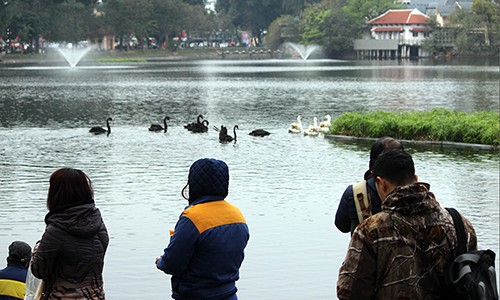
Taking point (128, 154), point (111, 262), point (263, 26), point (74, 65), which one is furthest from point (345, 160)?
point (263, 26)

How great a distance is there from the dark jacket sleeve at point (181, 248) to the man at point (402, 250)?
3.72 feet

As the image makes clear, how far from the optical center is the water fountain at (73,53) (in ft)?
419

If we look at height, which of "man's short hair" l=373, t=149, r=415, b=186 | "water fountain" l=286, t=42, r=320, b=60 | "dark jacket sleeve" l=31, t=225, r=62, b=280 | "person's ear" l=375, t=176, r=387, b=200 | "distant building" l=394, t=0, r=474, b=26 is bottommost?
"water fountain" l=286, t=42, r=320, b=60

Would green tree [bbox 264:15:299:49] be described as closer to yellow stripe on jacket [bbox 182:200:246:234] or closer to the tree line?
the tree line

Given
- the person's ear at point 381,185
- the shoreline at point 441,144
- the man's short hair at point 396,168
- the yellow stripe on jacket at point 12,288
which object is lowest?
the shoreline at point 441,144

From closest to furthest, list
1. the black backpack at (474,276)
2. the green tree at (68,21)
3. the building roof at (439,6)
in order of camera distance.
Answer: the black backpack at (474,276) < the green tree at (68,21) < the building roof at (439,6)

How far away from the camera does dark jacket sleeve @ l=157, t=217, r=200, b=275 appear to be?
5555 millimetres

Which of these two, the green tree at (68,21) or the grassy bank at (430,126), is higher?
the green tree at (68,21)

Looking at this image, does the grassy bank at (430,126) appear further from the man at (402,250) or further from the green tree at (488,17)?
the green tree at (488,17)

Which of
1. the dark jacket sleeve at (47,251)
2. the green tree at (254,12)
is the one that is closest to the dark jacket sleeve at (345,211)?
the dark jacket sleeve at (47,251)

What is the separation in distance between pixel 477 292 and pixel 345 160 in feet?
60.4

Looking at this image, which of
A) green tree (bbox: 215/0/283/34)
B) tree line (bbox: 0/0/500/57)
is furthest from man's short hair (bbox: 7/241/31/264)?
green tree (bbox: 215/0/283/34)

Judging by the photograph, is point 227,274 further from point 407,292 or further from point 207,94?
point 207,94

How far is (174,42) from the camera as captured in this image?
146000 mm
